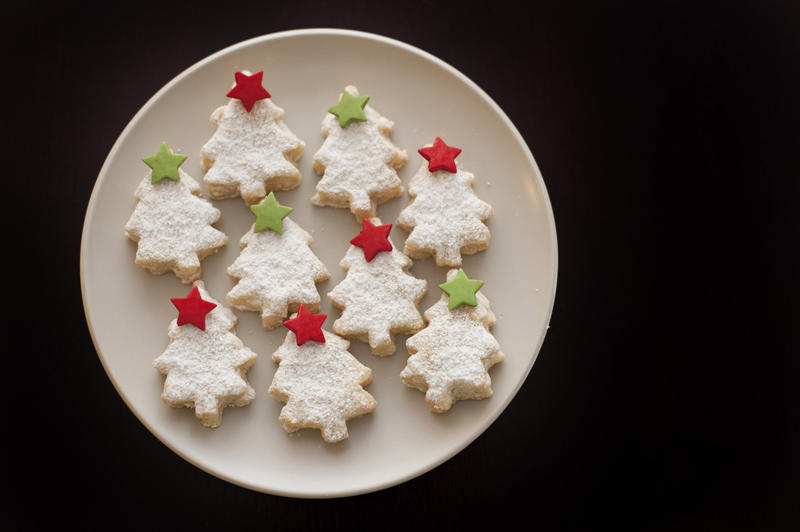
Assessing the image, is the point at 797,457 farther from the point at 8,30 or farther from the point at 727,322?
the point at 8,30

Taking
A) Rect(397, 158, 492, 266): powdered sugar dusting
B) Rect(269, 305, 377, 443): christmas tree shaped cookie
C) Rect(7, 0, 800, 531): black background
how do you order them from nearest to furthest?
Rect(269, 305, 377, 443): christmas tree shaped cookie, Rect(397, 158, 492, 266): powdered sugar dusting, Rect(7, 0, 800, 531): black background

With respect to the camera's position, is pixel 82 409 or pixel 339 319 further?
pixel 82 409

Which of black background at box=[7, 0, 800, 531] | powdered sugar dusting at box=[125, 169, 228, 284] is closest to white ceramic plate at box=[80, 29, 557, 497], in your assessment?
powdered sugar dusting at box=[125, 169, 228, 284]

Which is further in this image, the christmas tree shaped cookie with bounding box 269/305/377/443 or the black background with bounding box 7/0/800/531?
the black background with bounding box 7/0/800/531

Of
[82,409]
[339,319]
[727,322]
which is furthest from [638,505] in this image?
[82,409]

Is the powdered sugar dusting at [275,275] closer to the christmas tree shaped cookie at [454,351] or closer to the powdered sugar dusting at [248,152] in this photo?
the powdered sugar dusting at [248,152]

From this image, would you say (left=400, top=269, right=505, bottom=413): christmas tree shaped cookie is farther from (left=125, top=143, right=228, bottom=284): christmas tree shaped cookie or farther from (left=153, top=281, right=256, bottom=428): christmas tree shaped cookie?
(left=125, top=143, right=228, bottom=284): christmas tree shaped cookie
